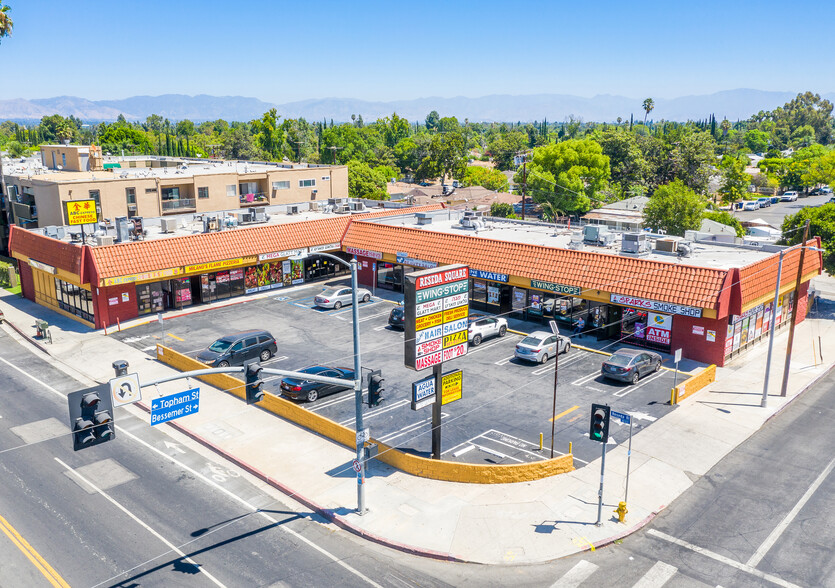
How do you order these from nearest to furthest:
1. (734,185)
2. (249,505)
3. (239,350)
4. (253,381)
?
(253,381), (249,505), (239,350), (734,185)

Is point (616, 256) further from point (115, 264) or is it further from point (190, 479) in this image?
point (115, 264)

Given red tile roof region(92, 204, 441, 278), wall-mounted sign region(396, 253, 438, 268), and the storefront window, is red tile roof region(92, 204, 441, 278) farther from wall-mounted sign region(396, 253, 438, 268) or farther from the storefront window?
wall-mounted sign region(396, 253, 438, 268)

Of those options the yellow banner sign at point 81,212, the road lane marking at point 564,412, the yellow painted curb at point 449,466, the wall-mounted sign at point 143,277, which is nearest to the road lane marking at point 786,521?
the yellow painted curb at point 449,466

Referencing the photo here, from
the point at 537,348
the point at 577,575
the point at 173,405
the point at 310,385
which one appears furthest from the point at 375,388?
the point at 537,348

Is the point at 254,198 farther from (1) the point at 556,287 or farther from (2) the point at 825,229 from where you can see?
(2) the point at 825,229

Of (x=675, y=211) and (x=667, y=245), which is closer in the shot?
(x=667, y=245)

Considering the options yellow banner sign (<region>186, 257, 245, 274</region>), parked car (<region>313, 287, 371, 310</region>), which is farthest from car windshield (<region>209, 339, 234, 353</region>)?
parked car (<region>313, 287, 371, 310</region>)

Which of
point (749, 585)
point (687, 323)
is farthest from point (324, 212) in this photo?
point (749, 585)
